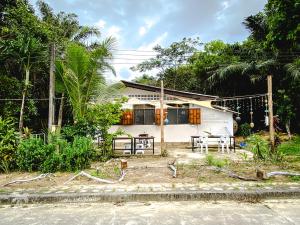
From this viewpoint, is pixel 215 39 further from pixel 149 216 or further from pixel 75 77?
pixel 149 216

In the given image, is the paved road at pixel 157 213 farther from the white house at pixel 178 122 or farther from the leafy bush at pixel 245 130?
the leafy bush at pixel 245 130

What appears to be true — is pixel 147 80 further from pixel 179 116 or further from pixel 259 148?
pixel 259 148

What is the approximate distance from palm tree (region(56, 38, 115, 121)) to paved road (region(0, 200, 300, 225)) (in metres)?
5.05

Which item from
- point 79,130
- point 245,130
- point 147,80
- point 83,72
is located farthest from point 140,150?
point 147,80

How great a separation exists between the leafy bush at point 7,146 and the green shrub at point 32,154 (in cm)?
24

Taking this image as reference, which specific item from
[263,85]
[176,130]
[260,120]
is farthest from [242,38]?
[176,130]

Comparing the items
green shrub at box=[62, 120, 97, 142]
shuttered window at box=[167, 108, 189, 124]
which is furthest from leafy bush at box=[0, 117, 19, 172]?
shuttered window at box=[167, 108, 189, 124]

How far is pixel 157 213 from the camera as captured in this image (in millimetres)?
4379

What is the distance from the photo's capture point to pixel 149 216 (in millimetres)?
4230

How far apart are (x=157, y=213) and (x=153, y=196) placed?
2.56ft

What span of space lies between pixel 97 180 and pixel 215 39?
23.1m

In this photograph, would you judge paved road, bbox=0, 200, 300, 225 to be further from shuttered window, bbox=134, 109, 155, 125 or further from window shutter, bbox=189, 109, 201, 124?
shuttered window, bbox=134, 109, 155, 125

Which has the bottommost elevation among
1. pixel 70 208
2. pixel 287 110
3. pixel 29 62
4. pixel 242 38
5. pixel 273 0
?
pixel 70 208

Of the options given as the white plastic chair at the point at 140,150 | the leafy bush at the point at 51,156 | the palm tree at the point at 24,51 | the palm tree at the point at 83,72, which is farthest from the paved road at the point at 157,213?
the palm tree at the point at 24,51
